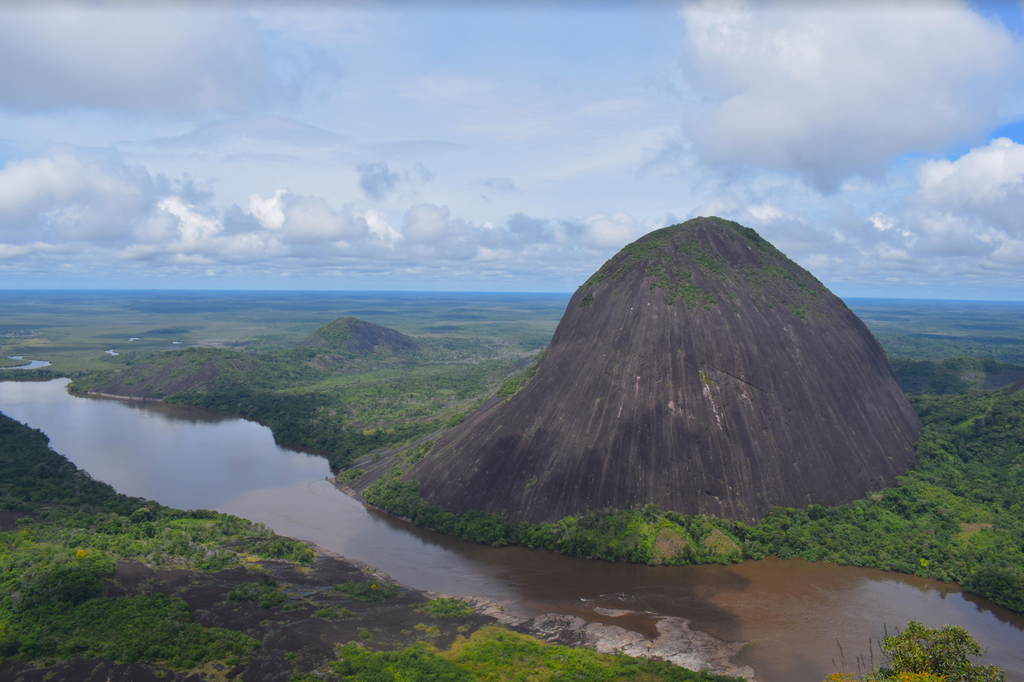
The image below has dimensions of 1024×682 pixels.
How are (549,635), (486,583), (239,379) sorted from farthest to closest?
(239,379) → (486,583) → (549,635)

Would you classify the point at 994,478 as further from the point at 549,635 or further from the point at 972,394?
the point at 549,635

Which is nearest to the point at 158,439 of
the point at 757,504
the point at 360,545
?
the point at 360,545

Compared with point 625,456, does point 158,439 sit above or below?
below

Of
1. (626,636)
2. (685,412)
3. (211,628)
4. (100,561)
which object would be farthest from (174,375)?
(626,636)

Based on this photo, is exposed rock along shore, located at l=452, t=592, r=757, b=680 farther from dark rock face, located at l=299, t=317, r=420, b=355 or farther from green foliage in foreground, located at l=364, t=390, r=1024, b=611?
dark rock face, located at l=299, t=317, r=420, b=355

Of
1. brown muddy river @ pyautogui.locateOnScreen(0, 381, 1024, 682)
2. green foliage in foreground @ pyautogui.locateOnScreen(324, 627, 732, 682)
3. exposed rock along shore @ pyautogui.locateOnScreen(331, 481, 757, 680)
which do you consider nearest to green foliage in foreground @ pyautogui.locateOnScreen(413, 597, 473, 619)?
exposed rock along shore @ pyautogui.locateOnScreen(331, 481, 757, 680)

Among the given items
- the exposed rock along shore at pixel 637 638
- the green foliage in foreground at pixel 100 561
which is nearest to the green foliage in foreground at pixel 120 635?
the green foliage in foreground at pixel 100 561

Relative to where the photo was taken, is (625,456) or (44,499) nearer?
(625,456)

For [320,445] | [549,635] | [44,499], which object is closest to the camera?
[549,635]

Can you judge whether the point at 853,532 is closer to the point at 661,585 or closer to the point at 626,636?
the point at 661,585
